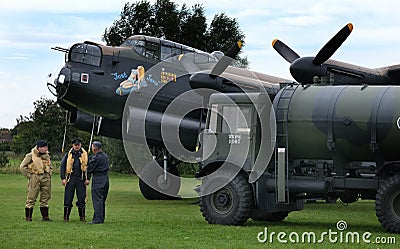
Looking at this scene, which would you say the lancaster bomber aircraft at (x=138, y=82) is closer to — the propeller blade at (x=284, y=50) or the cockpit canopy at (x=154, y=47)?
the cockpit canopy at (x=154, y=47)

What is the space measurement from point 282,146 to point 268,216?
2.03 m

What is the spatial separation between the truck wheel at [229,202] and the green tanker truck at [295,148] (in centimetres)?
2

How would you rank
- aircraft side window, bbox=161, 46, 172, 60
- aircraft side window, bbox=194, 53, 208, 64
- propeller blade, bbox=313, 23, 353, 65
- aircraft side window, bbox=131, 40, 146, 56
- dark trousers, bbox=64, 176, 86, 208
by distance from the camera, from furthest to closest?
aircraft side window, bbox=194, 53, 208, 64 → aircraft side window, bbox=161, 46, 172, 60 → aircraft side window, bbox=131, 40, 146, 56 → propeller blade, bbox=313, 23, 353, 65 → dark trousers, bbox=64, 176, 86, 208

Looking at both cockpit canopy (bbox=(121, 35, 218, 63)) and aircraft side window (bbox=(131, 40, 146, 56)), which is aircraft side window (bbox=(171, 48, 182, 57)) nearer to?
cockpit canopy (bbox=(121, 35, 218, 63))

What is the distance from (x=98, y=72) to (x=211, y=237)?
10.4 meters

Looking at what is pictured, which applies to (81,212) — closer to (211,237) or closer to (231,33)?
(211,237)

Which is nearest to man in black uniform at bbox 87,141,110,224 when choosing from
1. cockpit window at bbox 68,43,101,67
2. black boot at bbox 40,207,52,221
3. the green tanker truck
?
black boot at bbox 40,207,52,221

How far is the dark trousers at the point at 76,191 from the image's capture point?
16797 millimetres

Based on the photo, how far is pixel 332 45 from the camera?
19.2 metres

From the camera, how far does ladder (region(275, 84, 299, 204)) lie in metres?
15.5

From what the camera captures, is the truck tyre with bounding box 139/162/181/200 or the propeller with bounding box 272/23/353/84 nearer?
the propeller with bounding box 272/23/353/84

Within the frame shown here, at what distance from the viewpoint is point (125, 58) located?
76.0 feet

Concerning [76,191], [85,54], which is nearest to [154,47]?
[85,54]

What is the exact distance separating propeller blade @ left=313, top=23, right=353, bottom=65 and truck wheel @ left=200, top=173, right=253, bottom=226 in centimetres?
508
